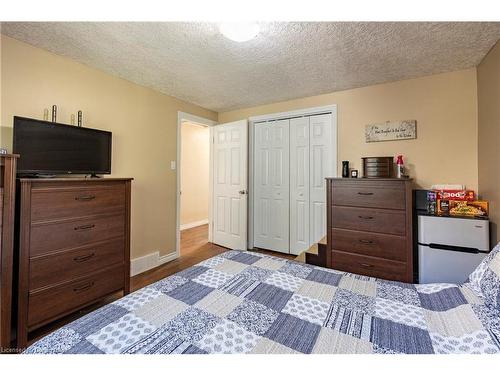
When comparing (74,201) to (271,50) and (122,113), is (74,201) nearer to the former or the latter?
(122,113)

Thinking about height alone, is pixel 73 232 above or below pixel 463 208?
below

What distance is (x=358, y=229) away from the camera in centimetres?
221

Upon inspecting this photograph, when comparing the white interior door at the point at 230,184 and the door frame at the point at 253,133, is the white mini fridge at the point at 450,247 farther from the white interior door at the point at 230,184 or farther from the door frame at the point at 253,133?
the white interior door at the point at 230,184

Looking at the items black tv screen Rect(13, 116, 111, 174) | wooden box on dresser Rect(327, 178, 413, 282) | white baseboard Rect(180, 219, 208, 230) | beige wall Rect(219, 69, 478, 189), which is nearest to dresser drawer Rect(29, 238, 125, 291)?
black tv screen Rect(13, 116, 111, 174)

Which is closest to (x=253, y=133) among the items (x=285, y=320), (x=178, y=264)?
(x=178, y=264)

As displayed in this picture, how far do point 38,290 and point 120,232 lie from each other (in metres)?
0.63

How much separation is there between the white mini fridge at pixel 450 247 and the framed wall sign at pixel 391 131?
98cm

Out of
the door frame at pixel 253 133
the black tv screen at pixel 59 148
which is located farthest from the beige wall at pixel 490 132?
the black tv screen at pixel 59 148

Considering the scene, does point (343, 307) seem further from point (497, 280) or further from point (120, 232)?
point (120, 232)

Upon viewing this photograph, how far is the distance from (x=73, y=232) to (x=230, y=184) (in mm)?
2141

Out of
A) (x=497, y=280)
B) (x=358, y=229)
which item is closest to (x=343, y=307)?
(x=497, y=280)

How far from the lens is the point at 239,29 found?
4.98ft
